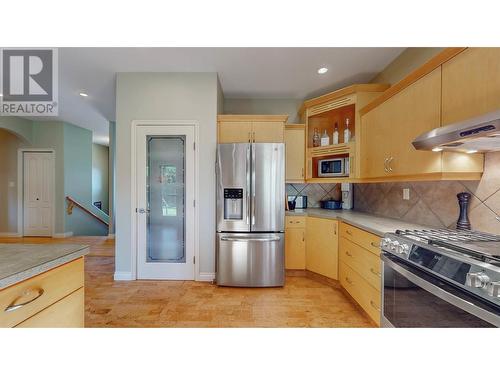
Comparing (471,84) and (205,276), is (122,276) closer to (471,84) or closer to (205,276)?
(205,276)

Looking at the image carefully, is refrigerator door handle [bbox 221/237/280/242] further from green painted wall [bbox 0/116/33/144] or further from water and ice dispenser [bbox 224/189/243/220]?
green painted wall [bbox 0/116/33/144]

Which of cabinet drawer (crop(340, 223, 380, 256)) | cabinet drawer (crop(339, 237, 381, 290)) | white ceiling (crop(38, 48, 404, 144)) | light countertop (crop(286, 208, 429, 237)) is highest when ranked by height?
white ceiling (crop(38, 48, 404, 144))

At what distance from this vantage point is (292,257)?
2.91 metres

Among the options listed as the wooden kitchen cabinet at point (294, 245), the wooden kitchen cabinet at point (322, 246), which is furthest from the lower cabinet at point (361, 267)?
the wooden kitchen cabinet at point (294, 245)

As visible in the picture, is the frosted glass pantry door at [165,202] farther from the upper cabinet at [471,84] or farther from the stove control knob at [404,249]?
the upper cabinet at [471,84]

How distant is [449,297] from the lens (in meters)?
1.03

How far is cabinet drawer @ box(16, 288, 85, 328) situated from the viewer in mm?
862

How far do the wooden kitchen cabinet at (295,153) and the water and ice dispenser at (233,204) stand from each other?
96 centimetres

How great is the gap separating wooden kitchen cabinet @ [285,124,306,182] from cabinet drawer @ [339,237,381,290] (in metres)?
1.16

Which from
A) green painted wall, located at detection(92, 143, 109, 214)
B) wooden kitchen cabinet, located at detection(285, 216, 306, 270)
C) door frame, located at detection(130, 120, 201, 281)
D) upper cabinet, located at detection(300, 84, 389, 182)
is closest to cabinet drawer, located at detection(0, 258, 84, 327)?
door frame, located at detection(130, 120, 201, 281)

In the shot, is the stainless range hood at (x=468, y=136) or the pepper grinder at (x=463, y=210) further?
the pepper grinder at (x=463, y=210)

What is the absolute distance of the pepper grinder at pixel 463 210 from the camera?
5.11 ft
